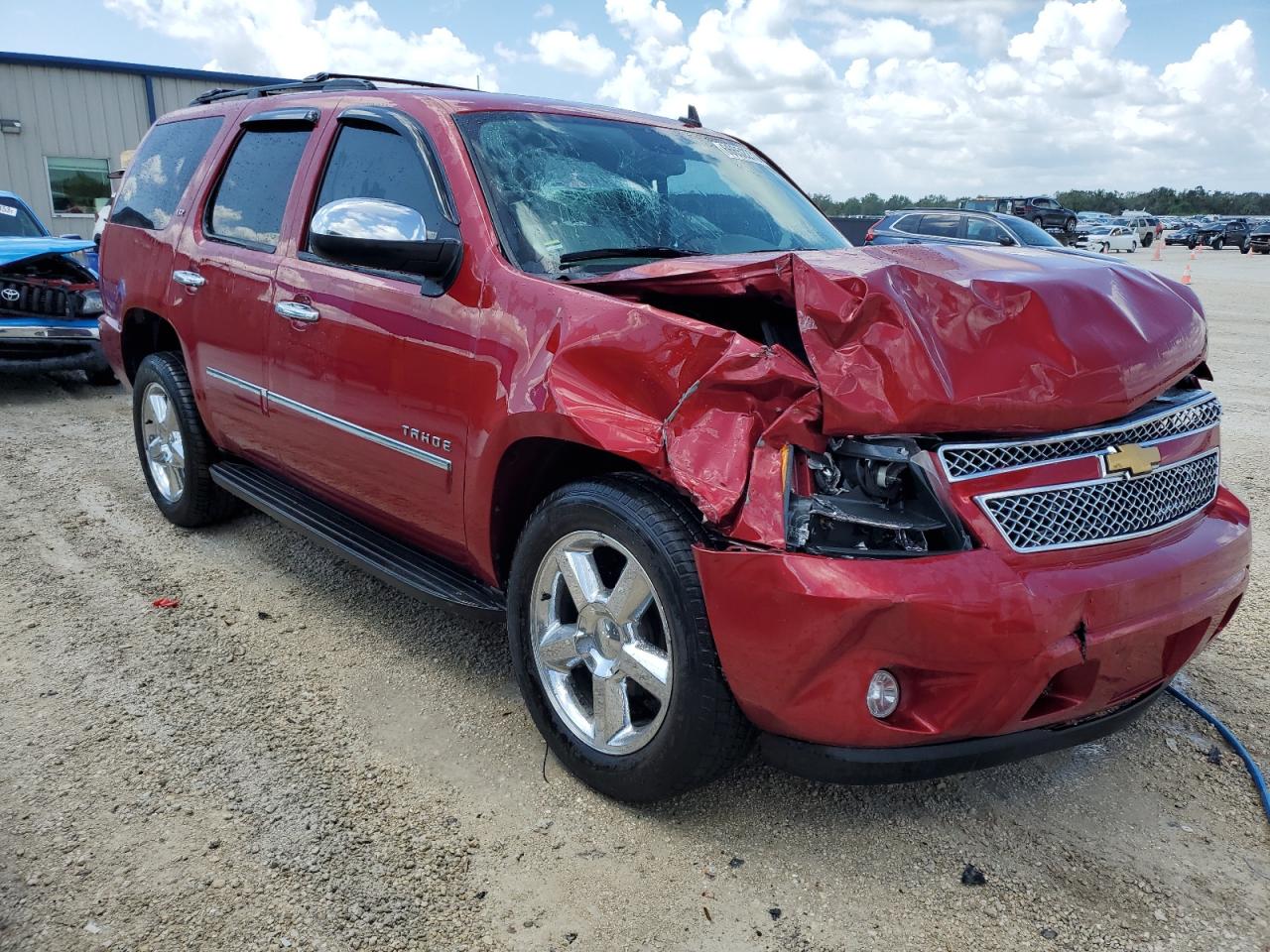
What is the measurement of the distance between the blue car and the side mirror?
20.1 ft

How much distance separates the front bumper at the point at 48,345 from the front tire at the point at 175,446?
352 centimetres

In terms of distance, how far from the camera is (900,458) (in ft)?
6.98

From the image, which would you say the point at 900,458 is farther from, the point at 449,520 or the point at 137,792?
the point at 137,792

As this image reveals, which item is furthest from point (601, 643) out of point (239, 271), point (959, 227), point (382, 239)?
point (959, 227)

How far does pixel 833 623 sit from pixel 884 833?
2.74 feet

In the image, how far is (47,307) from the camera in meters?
8.05

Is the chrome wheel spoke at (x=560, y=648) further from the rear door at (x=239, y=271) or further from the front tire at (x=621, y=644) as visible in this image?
the rear door at (x=239, y=271)

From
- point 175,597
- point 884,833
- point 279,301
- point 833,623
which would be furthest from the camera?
point 175,597

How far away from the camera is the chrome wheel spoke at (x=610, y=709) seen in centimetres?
255

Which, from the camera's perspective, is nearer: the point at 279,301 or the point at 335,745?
the point at 335,745

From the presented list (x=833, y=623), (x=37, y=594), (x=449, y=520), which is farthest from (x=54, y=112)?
(x=833, y=623)

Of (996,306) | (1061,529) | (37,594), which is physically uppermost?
(996,306)

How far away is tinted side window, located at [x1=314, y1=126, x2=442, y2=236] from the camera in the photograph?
10.3 ft

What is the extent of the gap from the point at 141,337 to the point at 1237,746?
5045 millimetres
